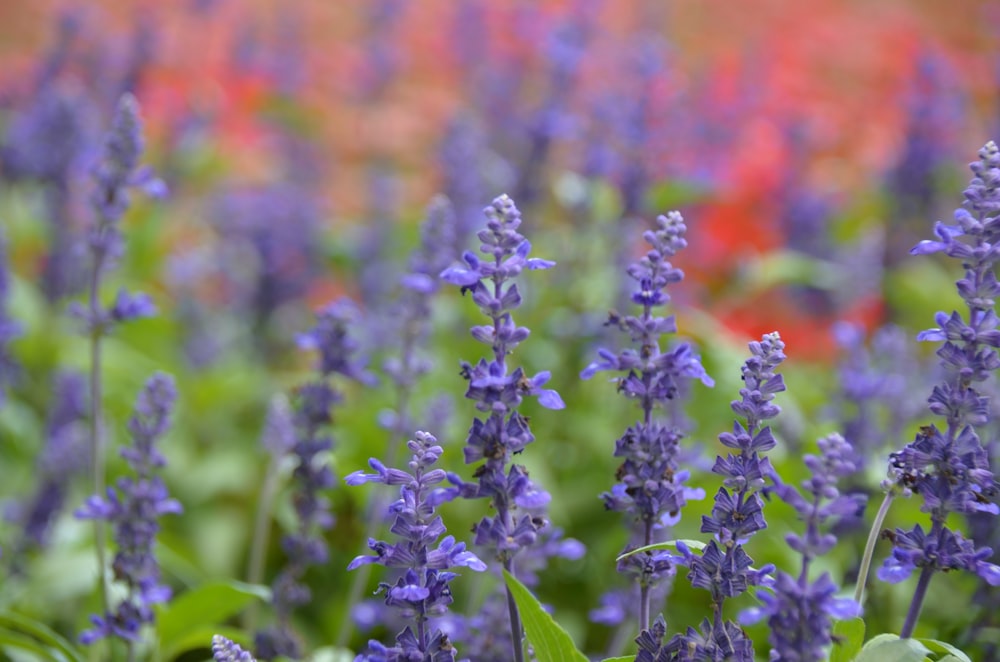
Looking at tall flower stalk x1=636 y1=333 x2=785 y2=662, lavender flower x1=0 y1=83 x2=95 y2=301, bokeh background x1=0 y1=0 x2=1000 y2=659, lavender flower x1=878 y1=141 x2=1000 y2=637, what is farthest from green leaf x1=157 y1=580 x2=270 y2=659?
lavender flower x1=0 y1=83 x2=95 y2=301

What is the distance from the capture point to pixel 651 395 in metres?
1.62

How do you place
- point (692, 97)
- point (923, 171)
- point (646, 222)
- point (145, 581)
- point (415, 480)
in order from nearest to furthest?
point (415, 480) → point (145, 581) → point (646, 222) → point (923, 171) → point (692, 97)

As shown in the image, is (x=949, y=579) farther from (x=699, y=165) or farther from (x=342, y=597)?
(x=699, y=165)

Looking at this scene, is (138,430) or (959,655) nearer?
(959,655)

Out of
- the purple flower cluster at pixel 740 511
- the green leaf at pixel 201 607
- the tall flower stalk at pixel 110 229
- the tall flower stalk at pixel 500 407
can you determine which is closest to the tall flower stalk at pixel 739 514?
the purple flower cluster at pixel 740 511

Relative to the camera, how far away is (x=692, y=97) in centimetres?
622

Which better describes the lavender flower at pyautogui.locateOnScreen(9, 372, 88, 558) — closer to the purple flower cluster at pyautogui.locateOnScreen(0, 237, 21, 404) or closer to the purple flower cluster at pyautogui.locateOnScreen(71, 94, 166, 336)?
the purple flower cluster at pyautogui.locateOnScreen(0, 237, 21, 404)

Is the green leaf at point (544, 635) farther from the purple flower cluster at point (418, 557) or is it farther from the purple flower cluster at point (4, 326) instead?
the purple flower cluster at point (4, 326)

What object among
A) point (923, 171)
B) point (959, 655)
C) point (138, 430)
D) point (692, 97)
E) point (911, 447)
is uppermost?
point (692, 97)

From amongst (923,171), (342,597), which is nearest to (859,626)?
(342,597)

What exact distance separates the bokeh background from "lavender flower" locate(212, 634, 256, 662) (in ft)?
4.31

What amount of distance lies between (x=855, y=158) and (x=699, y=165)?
3.77 m

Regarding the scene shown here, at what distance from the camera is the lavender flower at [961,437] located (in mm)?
1574

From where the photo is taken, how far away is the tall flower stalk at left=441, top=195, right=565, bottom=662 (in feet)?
5.02
